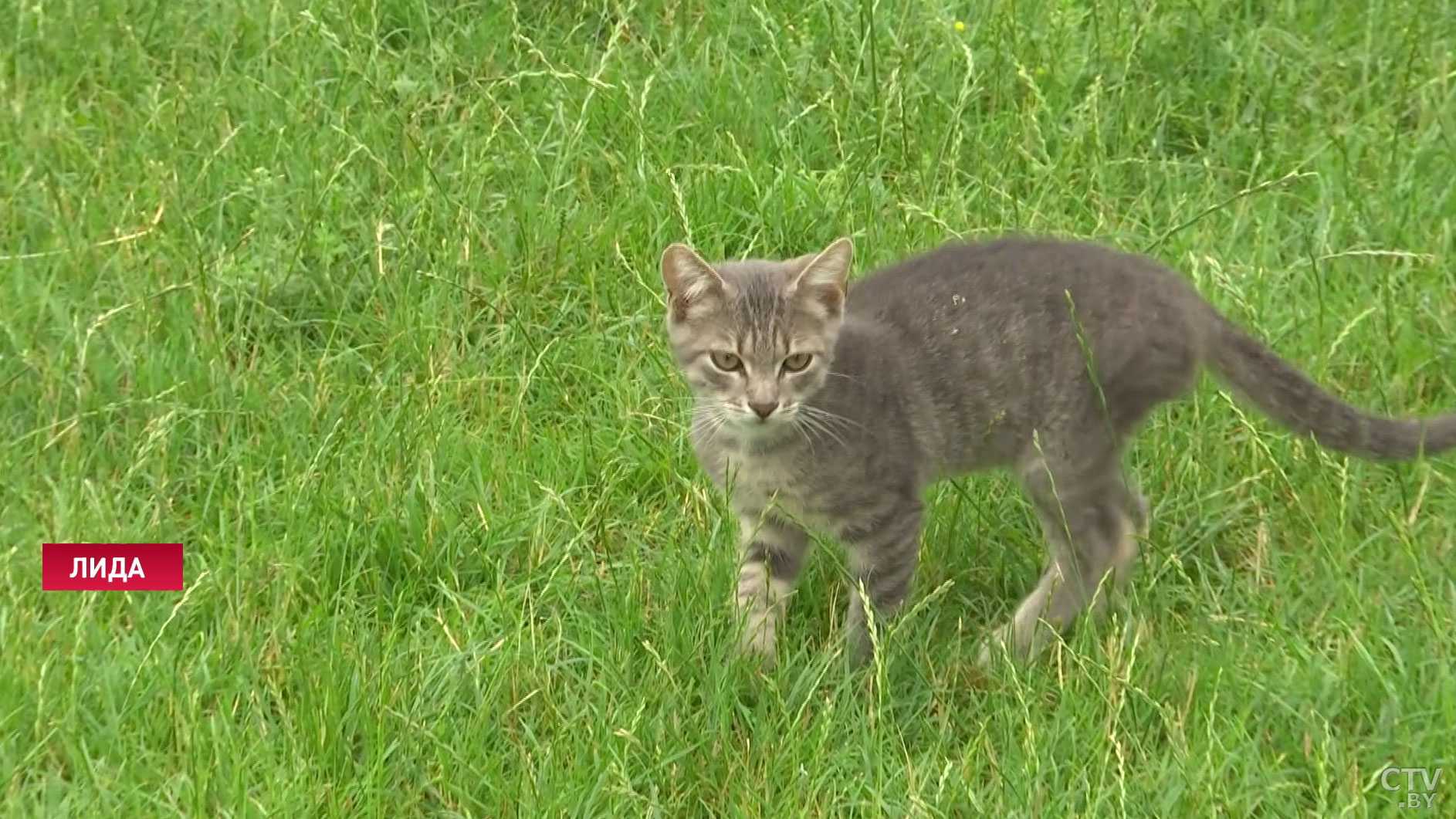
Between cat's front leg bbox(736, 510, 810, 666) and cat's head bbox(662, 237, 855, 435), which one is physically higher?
cat's head bbox(662, 237, 855, 435)

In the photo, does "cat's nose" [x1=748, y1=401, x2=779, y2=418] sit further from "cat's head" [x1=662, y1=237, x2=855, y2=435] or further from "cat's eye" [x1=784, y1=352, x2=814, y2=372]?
"cat's eye" [x1=784, y1=352, x2=814, y2=372]

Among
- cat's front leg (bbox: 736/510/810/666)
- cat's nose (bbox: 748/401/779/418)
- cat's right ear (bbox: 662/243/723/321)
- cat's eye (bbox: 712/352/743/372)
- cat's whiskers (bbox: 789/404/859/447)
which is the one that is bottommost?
cat's front leg (bbox: 736/510/810/666)

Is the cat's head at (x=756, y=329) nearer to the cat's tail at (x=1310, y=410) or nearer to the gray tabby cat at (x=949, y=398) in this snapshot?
the gray tabby cat at (x=949, y=398)

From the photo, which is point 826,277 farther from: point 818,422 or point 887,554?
point 887,554

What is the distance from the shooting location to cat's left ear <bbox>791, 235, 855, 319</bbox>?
15.9ft

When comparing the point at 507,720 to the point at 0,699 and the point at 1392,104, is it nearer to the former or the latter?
the point at 0,699

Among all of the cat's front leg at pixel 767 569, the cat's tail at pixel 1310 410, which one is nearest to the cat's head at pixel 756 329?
the cat's front leg at pixel 767 569

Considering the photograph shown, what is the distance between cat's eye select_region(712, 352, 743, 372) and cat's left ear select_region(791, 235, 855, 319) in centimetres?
25

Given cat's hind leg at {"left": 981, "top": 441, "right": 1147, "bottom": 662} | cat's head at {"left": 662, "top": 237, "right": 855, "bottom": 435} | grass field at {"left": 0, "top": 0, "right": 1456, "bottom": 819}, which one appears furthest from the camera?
cat's hind leg at {"left": 981, "top": 441, "right": 1147, "bottom": 662}

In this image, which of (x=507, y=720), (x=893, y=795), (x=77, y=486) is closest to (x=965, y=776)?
(x=893, y=795)

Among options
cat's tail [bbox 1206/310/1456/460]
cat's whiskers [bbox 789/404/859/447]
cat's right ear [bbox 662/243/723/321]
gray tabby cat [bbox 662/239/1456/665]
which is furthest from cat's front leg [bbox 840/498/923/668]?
cat's tail [bbox 1206/310/1456/460]

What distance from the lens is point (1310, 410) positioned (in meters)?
4.78

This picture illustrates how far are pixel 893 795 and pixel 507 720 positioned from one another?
99 cm

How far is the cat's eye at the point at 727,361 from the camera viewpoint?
4828mm
